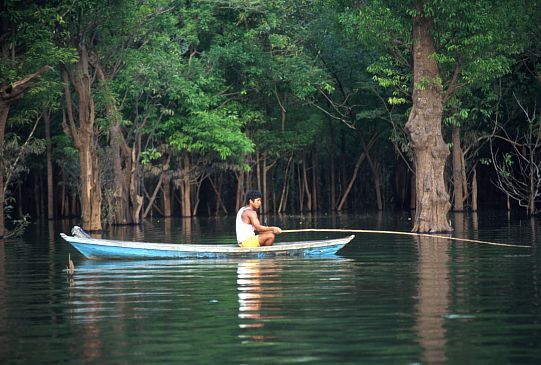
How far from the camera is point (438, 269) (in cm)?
1977

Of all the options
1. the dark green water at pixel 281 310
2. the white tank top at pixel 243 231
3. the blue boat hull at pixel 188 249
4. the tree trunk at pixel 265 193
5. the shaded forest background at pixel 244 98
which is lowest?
the dark green water at pixel 281 310

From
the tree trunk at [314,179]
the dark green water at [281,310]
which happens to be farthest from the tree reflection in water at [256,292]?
the tree trunk at [314,179]

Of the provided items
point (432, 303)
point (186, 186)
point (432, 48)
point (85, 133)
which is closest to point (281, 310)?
point (432, 303)

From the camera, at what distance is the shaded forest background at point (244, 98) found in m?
33.9

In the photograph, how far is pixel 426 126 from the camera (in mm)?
32688

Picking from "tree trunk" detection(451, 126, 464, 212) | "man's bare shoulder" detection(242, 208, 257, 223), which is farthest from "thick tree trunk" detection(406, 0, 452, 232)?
"tree trunk" detection(451, 126, 464, 212)

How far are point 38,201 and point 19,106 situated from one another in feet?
84.7

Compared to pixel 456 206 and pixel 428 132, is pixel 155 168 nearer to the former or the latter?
pixel 456 206

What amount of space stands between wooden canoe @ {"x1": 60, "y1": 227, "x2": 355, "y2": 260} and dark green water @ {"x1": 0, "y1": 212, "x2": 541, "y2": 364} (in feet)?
0.99

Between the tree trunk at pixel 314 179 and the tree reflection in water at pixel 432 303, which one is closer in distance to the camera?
the tree reflection in water at pixel 432 303

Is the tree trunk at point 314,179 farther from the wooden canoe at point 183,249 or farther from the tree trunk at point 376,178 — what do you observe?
the wooden canoe at point 183,249

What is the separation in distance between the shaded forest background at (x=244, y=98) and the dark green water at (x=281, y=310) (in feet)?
37.8

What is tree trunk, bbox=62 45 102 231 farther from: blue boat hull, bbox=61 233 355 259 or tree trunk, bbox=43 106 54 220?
blue boat hull, bbox=61 233 355 259

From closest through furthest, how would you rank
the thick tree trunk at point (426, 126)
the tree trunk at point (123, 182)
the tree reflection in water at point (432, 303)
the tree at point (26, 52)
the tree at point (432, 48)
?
the tree reflection in water at point (432, 303)
the tree at point (26, 52)
the tree at point (432, 48)
the thick tree trunk at point (426, 126)
the tree trunk at point (123, 182)
